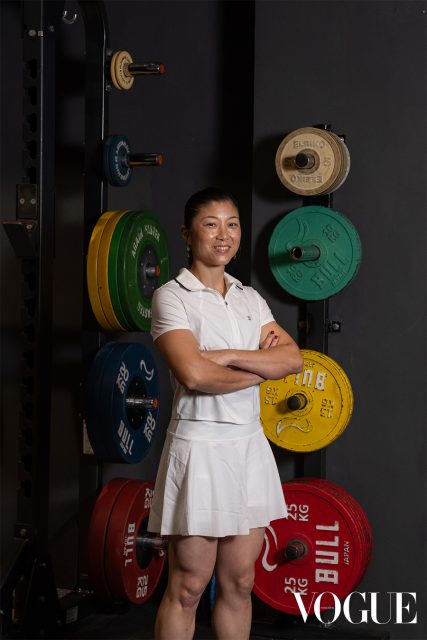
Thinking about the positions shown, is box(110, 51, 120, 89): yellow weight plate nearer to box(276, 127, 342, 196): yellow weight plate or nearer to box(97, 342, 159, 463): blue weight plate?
box(276, 127, 342, 196): yellow weight plate

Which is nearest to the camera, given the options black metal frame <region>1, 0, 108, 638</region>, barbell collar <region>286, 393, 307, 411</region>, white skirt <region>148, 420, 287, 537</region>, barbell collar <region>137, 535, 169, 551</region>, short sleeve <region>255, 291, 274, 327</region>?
white skirt <region>148, 420, 287, 537</region>

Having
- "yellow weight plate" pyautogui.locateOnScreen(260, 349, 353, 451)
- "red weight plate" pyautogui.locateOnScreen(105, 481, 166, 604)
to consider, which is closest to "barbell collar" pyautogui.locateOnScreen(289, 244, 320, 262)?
"yellow weight plate" pyautogui.locateOnScreen(260, 349, 353, 451)

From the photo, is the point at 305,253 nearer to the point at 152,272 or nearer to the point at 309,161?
the point at 309,161

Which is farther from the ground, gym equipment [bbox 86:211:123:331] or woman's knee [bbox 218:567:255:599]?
gym equipment [bbox 86:211:123:331]

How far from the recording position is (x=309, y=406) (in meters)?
2.38

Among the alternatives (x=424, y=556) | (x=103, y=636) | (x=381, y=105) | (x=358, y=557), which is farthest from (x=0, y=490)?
(x=381, y=105)

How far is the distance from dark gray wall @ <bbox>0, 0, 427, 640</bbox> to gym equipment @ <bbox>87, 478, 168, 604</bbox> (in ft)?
1.56

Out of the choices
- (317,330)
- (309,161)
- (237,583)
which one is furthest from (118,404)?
(309,161)

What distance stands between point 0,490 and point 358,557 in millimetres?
1232

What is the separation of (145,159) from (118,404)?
A: 79 cm

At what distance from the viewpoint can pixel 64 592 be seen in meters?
2.68

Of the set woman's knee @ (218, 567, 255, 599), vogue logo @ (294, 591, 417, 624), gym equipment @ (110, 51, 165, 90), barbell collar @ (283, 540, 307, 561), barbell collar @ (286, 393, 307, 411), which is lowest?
vogue logo @ (294, 591, 417, 624)

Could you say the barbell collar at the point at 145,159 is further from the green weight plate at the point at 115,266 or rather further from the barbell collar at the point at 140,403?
Result: the barbell collar at the point at 140,403

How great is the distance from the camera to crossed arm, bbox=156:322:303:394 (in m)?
1.67
